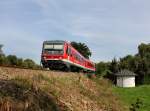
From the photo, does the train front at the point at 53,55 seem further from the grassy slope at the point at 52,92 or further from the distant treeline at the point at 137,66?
the distant treeline at the point at 137,66

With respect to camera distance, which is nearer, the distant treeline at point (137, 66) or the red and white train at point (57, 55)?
the red and white train at point (57, 55)

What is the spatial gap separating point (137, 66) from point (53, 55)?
192 ft

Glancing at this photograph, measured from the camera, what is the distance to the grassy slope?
17.7 m

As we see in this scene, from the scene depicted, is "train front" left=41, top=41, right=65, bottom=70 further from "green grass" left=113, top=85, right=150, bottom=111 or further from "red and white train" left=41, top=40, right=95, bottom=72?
"green grass" left=113, top=85, right=150, bottom=111

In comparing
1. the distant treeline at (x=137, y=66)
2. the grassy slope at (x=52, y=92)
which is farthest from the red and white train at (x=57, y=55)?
the distant treeline at (x=137, y=66)

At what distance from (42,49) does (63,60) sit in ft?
9.41

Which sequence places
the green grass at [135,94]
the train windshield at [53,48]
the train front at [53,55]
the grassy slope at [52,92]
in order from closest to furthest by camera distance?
1. the grassy slope at [52,92]
2. the train front at [53,55]
3. the train windshield at [53,48]
4. the green grass at [135,94]

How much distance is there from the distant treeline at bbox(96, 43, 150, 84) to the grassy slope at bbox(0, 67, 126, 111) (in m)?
45.9

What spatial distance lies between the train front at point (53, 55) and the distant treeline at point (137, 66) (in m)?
41.4

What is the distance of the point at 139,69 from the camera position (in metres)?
92.1

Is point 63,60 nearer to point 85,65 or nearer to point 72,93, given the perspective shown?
point 72,93

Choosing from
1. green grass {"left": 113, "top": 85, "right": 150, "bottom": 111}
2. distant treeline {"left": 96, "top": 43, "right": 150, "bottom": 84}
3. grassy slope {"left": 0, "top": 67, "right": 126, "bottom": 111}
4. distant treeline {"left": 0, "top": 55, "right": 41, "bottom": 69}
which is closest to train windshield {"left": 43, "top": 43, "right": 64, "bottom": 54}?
distant treeline {"left": 0, "top": 55, "right": 41, "bottom": 69}

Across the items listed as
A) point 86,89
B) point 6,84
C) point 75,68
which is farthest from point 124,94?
point 6,84

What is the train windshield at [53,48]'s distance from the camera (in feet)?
125
